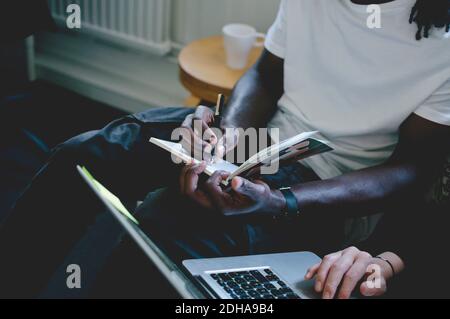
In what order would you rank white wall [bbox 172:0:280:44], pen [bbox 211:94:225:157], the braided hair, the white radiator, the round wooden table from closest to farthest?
the braided hair, pen [bbox 211:94:225:157], the round wooden table, white wall [bbox 172:0:280:44], the white radiator

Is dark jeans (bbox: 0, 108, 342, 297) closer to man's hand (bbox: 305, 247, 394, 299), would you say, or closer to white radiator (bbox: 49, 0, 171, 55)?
man's hand (bbox: 305, 247, 394, 299)

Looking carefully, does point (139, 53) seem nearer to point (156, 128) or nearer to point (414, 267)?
point (156, 128)

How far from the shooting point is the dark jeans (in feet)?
3.11

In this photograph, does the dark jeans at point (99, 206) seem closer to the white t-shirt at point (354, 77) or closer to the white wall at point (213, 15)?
the white t-shirt at point (354, 77)

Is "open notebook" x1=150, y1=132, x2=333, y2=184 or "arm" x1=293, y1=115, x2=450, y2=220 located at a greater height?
"open notebook" x1=150, y1=132, x2=333, y2=184

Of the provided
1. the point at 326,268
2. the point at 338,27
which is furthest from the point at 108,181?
the point at 338,27

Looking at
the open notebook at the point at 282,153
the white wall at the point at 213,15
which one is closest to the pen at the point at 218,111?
the open notebook at the point at 282,153

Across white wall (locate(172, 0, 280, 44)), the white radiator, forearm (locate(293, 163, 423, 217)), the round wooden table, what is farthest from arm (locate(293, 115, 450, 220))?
the white radiator

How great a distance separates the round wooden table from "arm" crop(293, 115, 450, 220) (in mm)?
592

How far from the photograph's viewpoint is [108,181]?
1.03 meters

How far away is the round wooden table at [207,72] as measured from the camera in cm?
150

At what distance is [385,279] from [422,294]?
0.21ft

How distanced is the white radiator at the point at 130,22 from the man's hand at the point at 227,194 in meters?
1.28

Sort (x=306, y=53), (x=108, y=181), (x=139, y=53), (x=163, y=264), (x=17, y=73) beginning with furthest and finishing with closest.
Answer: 1. (x=139, y=53)
2. (x=17, y=73)
3. (x=306, y=53)
4. (x=108, y=181)
5. (x=163, y=264)
